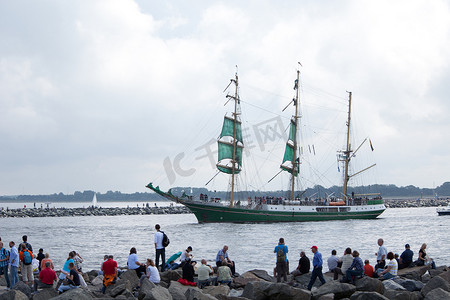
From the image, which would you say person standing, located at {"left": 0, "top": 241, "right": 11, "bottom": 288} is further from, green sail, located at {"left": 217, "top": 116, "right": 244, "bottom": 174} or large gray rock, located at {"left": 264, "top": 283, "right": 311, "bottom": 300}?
green sail, located at {"left": 217, "top": 116, "right": 244, "bottom": 174}

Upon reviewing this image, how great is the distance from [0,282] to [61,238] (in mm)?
39046

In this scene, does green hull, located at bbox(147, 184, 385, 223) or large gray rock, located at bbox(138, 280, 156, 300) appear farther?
green hull, located at bbox(147, 184, 385, 223)

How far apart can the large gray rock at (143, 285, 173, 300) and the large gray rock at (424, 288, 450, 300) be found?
322 inches

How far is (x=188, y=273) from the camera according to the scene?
72.4 feet

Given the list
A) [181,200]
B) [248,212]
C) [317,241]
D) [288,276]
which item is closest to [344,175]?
[248,212]

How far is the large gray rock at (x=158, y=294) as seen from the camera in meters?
17.9

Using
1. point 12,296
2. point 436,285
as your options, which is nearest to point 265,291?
point 436,285

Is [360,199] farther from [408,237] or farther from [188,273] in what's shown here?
[188,273]

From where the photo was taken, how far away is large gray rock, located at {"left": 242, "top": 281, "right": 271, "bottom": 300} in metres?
18.9

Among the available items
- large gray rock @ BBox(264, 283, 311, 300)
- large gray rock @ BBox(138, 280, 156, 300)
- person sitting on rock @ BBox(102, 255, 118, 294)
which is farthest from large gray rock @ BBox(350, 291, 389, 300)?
person sitting on rock @ BBox(102, 255, 118, 294)

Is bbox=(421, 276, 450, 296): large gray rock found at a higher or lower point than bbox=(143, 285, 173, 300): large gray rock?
higher

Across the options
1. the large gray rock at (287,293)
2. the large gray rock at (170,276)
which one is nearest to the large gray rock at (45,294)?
the large gray rock at (170,276)

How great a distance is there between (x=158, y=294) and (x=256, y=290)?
325 cm

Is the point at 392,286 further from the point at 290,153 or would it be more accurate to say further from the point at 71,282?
the point at 290,153
